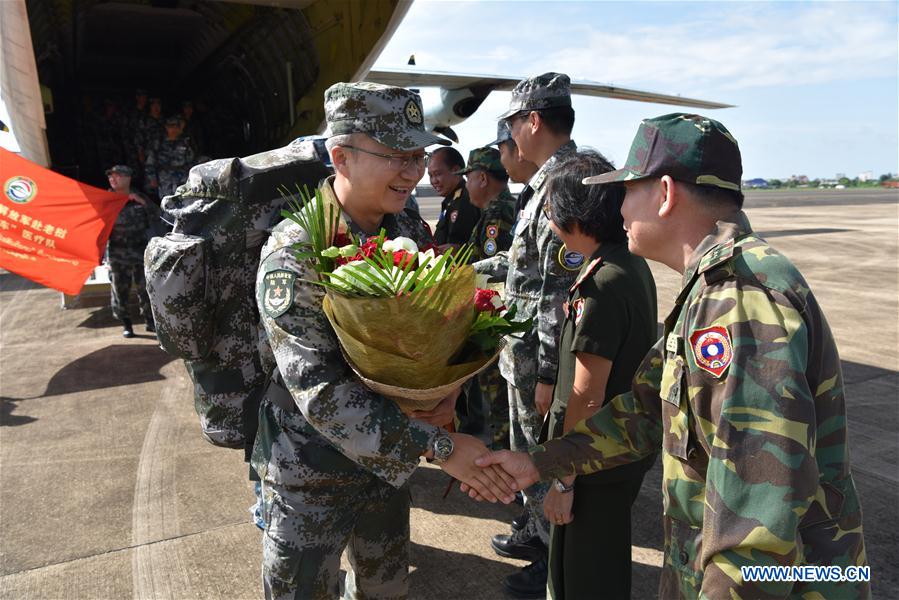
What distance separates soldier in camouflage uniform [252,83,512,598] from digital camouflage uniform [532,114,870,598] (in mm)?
666

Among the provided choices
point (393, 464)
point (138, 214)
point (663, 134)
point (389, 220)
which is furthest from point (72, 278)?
point (663, 134)

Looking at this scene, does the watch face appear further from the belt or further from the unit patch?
the unit patch

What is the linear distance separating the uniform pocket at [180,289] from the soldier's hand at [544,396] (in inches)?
60.3

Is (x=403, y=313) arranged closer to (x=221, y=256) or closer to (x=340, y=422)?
(x=340, y=422)

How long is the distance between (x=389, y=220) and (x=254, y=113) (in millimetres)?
7385

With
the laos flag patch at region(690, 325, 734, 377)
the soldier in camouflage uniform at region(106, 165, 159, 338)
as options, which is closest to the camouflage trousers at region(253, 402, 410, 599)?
the laos flag patch at region(690, 325, 734, 377)

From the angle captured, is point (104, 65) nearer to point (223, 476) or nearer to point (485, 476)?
point (223, 476)

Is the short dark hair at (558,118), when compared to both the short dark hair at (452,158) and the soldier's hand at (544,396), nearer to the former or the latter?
the soldier's hand at (544,396)

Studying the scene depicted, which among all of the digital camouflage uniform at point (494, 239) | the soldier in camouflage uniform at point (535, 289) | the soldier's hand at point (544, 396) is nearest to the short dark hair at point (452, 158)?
the digital camouflage uniform at point (494, 239)

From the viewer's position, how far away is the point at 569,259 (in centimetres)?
292

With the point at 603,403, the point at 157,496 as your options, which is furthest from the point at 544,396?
the point at 157,496

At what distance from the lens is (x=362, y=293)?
1565 millimetres

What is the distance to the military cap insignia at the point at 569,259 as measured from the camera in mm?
2918

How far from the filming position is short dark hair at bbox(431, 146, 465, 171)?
613 cm
